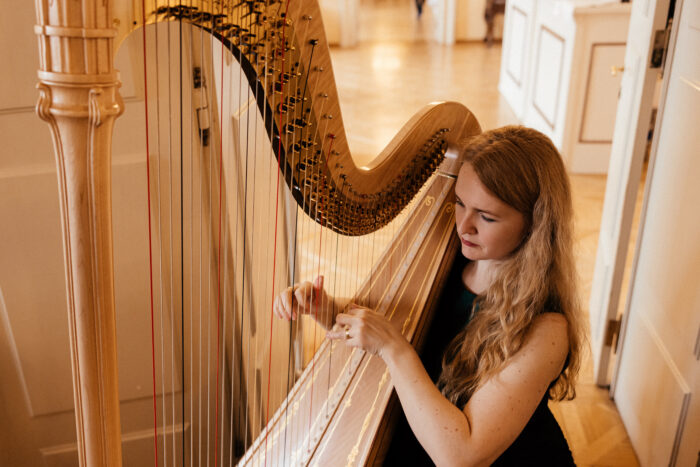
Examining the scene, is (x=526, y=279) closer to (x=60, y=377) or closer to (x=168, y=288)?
(x=168, y=288)

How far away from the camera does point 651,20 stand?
6.64ft

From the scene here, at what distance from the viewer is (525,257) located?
131cm

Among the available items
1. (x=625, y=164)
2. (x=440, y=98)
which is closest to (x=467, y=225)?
(x=625, y=164)

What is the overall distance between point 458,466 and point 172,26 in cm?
111

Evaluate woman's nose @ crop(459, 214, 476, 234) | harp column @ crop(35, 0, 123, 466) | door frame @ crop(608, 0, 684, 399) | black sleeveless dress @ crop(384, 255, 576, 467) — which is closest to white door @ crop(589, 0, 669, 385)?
door frame @ crop(608, 0, 684, 399)

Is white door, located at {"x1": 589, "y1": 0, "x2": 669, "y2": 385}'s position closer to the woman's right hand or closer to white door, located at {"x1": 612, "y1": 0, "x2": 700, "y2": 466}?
white door, located at {"x1": 612, "y1": 0, "x2": 700, "y2": 466}

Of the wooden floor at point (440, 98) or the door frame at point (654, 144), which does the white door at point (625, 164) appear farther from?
the wooden floor at point (440, 98)

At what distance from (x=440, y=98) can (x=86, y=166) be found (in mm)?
6344

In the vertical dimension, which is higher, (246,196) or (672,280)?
(246,196)

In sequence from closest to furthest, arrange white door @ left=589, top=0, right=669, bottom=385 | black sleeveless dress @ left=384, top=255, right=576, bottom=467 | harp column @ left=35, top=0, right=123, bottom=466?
harp column @ left=35, top=0, right=123, bottom=466 → black sleeveless dress @ left=384, top=255, right=576, bottom=467 → white door @ left=589, top=0, right=669, bottom=385

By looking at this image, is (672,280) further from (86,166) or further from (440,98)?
(440,98)

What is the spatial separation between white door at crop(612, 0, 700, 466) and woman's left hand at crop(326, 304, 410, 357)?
91 centimetres

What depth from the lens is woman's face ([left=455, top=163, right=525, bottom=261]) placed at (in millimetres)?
1287

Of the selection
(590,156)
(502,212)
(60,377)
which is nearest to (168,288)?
(60,377)
